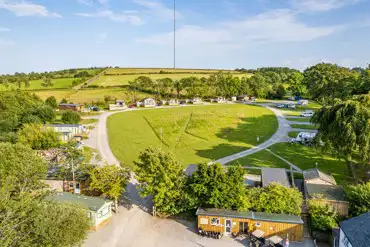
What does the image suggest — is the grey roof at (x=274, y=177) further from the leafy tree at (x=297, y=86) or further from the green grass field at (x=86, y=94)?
the leafy tree at (x=297, y=86)

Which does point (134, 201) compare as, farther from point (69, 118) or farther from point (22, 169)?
point (69, 118)

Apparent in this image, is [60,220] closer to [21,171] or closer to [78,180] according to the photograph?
[21,171]

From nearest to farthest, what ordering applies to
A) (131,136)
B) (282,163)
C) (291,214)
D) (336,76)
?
(291,214) → (282,163) → (131,136) → (336,76)

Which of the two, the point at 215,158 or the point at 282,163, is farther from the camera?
the point at 215,158

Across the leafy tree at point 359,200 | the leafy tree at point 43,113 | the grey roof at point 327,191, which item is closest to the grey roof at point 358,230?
the leafy tree at point 359,200

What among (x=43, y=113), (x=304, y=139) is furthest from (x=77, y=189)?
(x=43, y=113)

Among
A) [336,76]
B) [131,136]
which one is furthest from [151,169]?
[336,76]

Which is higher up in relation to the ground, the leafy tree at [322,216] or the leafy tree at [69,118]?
the leafy tree at [69,118]
